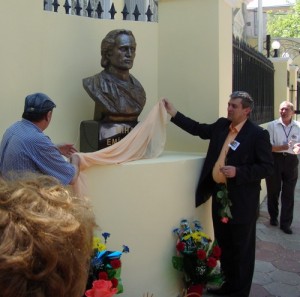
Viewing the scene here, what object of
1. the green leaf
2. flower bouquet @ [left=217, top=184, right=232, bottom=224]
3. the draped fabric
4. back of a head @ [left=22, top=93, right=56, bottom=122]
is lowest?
the green leaf

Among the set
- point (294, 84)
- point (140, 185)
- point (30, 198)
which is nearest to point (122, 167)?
point (140, 185)

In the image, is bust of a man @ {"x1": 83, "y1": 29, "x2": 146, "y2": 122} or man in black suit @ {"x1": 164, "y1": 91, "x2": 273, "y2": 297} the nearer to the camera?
man in black suit @ {"x1": 164, "y1": 91, "x2": 273, "y2": 297}

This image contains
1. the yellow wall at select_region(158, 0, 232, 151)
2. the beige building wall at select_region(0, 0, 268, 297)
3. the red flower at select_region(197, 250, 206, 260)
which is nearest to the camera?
the beige building wall at select_region(0, 0, 268, 297)

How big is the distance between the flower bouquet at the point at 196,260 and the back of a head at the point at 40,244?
2649 mm

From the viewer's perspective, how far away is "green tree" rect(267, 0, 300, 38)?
27781mm

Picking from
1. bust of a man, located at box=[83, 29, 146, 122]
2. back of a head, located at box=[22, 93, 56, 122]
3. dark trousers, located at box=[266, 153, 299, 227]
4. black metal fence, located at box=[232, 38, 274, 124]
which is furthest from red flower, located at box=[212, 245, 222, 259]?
black metal fence, located at box=[232, 38, 274, 124]

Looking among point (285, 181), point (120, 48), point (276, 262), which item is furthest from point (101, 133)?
point (285, 181)

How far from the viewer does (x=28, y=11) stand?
3504 millimetres

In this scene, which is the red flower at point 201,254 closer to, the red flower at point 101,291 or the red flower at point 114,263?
the red flower at point 114,263

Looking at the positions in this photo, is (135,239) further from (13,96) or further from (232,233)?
(13,96)

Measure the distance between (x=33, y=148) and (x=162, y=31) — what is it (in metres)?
2.81

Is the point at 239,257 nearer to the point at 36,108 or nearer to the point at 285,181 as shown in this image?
the point at 36,108

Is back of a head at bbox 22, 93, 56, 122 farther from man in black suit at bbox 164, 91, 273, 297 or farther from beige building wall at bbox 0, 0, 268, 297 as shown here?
man in black suit at bbox 164, 91, 273, 297

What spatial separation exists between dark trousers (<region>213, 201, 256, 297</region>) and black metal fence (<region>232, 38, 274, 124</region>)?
235cm
